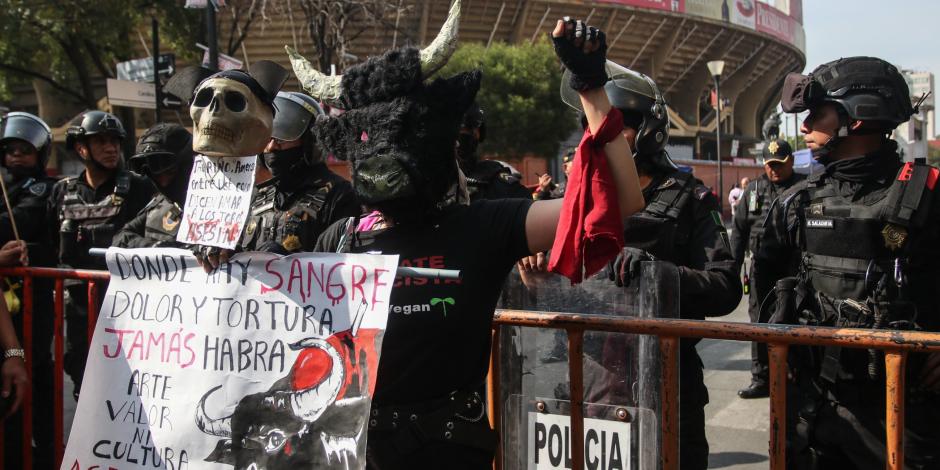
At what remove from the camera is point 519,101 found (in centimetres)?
2791

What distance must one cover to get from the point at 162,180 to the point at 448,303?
3.06 metres

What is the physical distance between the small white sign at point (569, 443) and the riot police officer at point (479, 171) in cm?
175

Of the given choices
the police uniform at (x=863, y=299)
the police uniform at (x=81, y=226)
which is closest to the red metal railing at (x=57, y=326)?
the police uniform at (x=81, y=226)

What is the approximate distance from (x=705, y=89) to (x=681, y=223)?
50.4 meters

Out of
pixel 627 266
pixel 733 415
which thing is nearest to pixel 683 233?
pixel 627 266

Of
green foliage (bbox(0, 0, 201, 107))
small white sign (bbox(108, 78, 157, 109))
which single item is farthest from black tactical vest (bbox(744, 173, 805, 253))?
green foliage (bbox(0, 0, 201, 107))

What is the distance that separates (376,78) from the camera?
2.19 m

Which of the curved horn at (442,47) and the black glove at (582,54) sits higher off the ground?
the curved horn at (442,47)

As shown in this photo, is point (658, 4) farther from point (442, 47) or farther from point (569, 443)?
point (442, 47)

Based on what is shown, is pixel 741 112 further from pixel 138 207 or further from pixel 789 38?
pixel 138 207

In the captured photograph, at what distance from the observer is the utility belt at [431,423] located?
209 cm

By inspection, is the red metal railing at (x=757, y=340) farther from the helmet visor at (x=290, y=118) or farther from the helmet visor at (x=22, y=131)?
the helmet visor at (x=22, y=131)

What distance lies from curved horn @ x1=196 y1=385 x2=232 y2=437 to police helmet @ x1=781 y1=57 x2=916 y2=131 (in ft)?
8.26

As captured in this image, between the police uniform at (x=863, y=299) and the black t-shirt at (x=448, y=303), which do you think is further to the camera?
the police uniform at (x=863, y=299)
